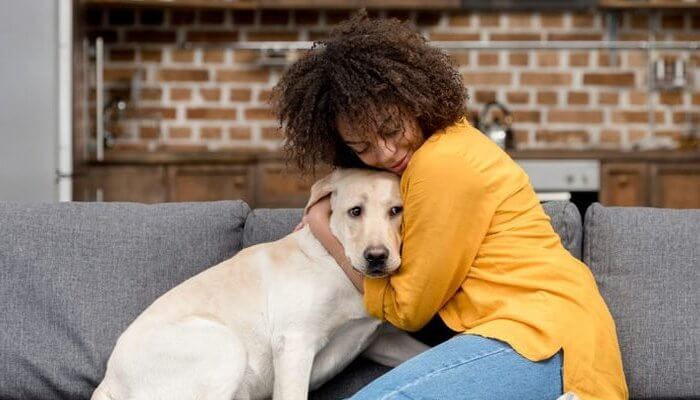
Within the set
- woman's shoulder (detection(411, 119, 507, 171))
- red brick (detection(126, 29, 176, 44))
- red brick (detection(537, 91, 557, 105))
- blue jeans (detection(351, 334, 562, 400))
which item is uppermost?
red brick (detection(126, 29, 176, 44))

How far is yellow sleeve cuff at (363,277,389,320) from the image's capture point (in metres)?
2.00

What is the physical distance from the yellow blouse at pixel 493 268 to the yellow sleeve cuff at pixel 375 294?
0.11ft

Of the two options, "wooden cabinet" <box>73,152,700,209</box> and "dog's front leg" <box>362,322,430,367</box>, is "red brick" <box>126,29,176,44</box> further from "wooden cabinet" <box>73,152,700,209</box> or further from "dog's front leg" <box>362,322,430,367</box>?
"dog's front leg" <box>362,322,430,367</box>

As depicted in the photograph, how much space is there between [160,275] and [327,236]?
47 cm

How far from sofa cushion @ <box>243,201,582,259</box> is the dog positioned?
0.63 ft

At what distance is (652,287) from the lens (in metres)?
2.22

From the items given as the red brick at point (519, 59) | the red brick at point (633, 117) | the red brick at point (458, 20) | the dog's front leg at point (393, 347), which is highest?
→ the red brick at point (458, 20)

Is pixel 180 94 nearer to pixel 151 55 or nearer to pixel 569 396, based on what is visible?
pixel 151 55

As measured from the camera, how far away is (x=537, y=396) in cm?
182

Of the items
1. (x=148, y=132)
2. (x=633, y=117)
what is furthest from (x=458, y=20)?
(x=148, y=132)

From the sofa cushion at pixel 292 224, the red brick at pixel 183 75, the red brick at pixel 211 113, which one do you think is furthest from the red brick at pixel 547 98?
the sofa cushion at pixel 292 224

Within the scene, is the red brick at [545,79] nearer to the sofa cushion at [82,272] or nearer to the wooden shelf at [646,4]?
the wooden shelf at [646,4]

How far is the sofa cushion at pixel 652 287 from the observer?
7.09ft

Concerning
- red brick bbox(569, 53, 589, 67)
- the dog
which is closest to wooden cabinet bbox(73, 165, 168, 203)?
red brick bbox(569, 53, 589, 67)
